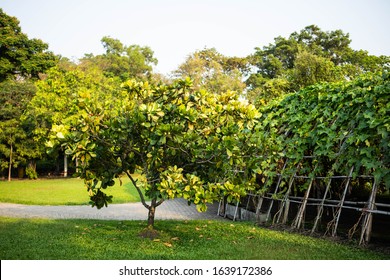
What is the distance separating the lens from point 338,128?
760 centimetres

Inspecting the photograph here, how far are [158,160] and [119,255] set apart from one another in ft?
5.41

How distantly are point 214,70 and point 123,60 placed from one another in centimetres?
1717

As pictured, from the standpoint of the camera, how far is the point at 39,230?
7.71 metres

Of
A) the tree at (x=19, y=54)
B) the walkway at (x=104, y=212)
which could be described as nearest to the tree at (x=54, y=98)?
the tree at (x=19, y=54)

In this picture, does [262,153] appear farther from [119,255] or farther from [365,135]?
[119,255]

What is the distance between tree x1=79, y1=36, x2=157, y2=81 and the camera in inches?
1746

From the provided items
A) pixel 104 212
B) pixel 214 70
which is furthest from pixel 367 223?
pixel 214 70

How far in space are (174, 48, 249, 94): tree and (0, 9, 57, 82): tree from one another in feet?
37.1

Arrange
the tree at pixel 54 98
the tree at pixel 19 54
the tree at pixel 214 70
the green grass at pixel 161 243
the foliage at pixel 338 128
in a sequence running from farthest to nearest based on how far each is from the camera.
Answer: the tree at pixel 214 70
the tree at pixel 54 98
the tree at pixel 19 54
the foliage at pixel 338 128
the green grass at pixel 161 243

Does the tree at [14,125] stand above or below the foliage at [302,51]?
below

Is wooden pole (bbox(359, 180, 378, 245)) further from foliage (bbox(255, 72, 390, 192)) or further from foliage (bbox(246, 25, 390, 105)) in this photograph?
foliage (bbox(246, 25, 390, 105))

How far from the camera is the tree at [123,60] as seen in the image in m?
44.3

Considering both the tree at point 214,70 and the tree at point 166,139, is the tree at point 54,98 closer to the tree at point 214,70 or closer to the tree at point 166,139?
the tree at point 214,70

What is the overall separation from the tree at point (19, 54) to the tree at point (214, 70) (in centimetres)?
1130
